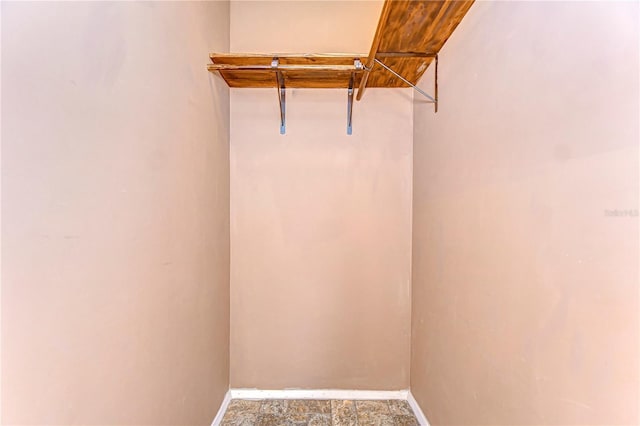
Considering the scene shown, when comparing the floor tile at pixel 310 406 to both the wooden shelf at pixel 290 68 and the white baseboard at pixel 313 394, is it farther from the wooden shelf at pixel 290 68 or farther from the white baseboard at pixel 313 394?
the wooden shelf at pixel 290 68

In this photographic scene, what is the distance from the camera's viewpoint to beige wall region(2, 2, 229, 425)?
658 millimetres

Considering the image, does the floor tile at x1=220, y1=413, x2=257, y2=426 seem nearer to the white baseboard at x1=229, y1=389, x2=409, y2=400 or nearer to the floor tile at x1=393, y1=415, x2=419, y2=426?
the white baseboard at x1=229, y1=389, x2=409, y2=400

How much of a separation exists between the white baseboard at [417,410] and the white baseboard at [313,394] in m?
0.05

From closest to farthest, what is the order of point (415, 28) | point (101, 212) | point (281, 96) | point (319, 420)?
point (101, 212), point (415, 28), point (319, 420), point (281, 96)

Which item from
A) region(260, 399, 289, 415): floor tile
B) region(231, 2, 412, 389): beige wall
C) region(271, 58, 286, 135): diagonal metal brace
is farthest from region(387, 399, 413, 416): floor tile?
region(271, 58, 286, 135): diagonal metal brace

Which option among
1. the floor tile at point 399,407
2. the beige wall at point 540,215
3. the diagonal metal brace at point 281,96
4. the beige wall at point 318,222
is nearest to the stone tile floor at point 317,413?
the floor tile at point 399,407

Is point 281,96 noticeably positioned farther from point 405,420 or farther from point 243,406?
point 405,420

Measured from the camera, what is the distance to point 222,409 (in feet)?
6.76

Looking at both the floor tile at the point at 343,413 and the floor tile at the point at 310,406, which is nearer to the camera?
the floor tile at the point at 343,413

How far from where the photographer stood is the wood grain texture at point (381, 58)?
139cm

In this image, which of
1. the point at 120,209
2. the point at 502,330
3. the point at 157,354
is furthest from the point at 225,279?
the point at 502,330

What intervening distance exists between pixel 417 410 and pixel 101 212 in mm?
2152

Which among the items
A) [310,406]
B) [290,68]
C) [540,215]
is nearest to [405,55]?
[290,68]

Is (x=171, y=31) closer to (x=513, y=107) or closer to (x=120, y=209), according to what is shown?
(x=120, y=209)
